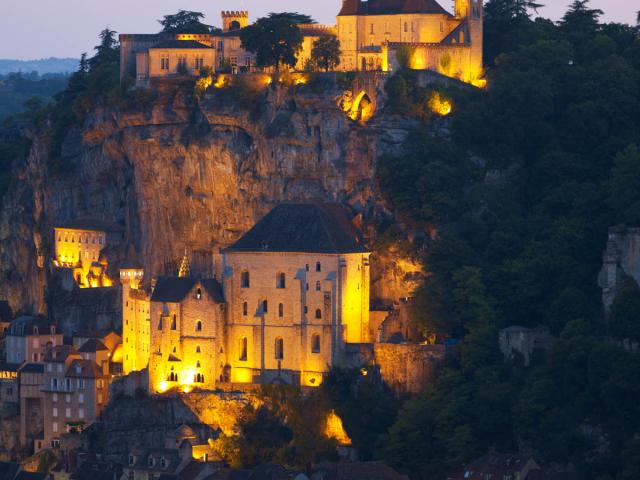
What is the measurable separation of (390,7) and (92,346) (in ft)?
80.0

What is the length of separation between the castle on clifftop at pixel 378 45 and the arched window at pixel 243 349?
55.0ft

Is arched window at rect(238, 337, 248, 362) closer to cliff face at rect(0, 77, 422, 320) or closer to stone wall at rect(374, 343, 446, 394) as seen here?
stone wall at rect(374, 343, 446, 394)

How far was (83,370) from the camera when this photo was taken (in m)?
124

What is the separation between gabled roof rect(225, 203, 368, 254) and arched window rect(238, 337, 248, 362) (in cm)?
443

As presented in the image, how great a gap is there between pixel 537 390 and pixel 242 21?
123 feet

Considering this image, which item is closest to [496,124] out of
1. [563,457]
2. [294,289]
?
[294,289]

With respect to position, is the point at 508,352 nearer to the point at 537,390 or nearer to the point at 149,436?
the point at 537,390

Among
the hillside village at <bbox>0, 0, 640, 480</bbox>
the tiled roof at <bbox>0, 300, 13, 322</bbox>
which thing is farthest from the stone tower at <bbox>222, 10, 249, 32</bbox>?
the tiled roof at <bbox>0, 300, 13, 322</bbox>

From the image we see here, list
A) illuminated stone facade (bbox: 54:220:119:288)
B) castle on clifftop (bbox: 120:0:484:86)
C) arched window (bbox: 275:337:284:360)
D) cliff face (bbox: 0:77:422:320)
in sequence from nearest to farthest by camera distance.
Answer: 1. arched window (bbox: 275:337:284:360)
2. cliff face (bbox: 0:77:422:320)
3. castle on clifftop (bbox: 120:0:484:86)
4. illuminated stone facade (bbox: 54:220:119:288)

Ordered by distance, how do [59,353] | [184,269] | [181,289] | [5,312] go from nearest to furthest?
[181,289]
[59,353]
[184,269]
[5,312]

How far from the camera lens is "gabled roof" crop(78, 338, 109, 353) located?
411 ft

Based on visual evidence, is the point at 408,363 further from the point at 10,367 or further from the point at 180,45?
the point at 180,45

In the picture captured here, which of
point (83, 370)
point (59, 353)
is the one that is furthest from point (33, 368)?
point (83, 370)

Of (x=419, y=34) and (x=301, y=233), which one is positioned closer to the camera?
(x=301, y=233)
